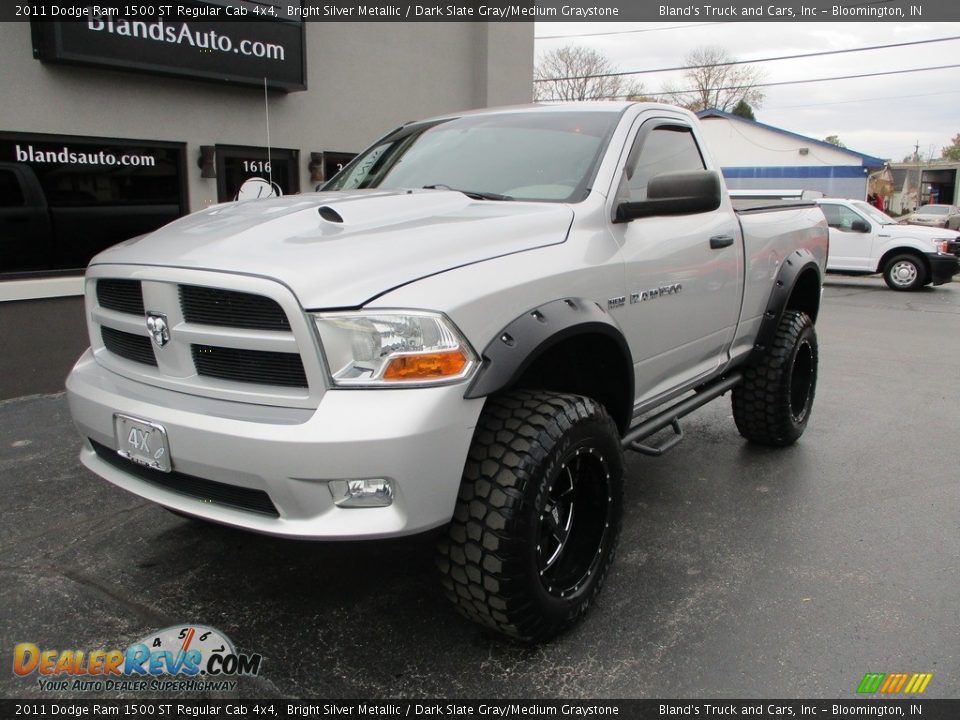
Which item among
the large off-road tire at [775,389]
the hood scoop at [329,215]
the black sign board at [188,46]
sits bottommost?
the large off-road tire at [775,389]

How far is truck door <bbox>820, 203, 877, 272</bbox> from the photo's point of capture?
1556cm

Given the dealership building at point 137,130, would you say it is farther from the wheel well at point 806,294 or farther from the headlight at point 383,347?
the wheel well at point 806,294

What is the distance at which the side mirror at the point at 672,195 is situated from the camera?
10.6 ft

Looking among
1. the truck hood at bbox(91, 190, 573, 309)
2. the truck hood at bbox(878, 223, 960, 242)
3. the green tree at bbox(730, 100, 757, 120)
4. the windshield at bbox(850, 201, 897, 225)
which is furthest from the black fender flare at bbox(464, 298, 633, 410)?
the green tree at bbox(730, 100, 757, 120)

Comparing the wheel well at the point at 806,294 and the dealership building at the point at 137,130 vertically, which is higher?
the dealership building at the point at 137,130

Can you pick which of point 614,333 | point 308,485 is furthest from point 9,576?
point 614,333

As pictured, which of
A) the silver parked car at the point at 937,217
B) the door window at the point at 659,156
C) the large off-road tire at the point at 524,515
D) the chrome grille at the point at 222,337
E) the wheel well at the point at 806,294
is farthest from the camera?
the silver parked car at the point at 937,217

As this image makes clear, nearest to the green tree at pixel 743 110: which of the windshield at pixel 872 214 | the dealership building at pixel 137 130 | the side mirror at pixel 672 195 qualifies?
the windshield at pixel 872 214

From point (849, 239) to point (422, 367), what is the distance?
1569 cm

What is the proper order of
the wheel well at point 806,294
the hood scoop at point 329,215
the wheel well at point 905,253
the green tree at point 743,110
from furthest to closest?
the green tree at point 743,110, the wheel well at point 905,253, the wheel well at point 806,294, the hood scoop at point 329,215

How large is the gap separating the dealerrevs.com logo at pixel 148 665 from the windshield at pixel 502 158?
2108 millimetres

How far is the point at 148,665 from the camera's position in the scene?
272cm

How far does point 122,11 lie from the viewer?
6.36 metres

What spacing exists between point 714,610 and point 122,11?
632cm
